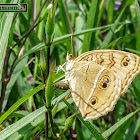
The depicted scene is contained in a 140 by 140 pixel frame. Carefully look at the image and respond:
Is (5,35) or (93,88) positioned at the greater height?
(5,35)

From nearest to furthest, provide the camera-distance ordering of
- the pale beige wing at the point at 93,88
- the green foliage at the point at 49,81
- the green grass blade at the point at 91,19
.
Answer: the green foliage at the point at 49,81
the pale beige wing at the point at 93,88
the green grass blade at the point at 91,19

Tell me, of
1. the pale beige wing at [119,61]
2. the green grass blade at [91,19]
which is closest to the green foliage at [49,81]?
the green grass blade at [91,19]

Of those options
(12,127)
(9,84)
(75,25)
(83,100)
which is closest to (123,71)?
(83,100)

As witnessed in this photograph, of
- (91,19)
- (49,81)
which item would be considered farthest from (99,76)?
(91,19)

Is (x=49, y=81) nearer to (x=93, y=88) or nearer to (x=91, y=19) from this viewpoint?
(x=93, y=88)

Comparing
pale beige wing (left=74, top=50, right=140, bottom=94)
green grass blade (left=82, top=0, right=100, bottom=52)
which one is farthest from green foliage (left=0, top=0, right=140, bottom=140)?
pale beige wing (left=74, top=50, right=140, bottom=94)

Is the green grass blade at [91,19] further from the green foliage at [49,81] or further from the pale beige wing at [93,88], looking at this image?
the pale beige wing at [93,88]

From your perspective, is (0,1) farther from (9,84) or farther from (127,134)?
(127,134)
